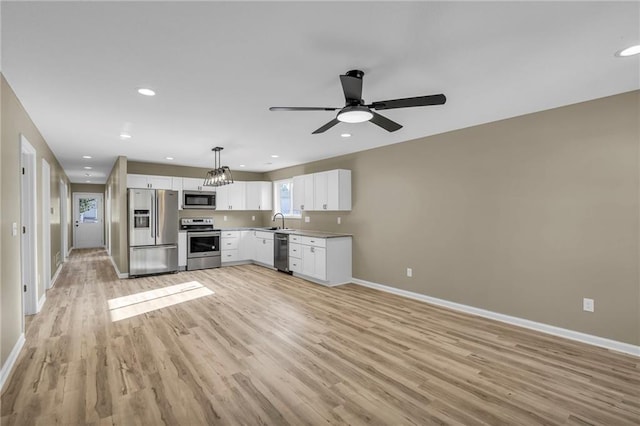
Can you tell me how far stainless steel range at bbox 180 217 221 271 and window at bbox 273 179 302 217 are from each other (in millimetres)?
1676

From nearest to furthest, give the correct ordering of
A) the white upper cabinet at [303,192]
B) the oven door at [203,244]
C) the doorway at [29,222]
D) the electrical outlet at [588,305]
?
the electrical outlet at [588,305] < the doorway at [29,222] < the white upper cabinet at [303,192] < the oven door at [203,244]

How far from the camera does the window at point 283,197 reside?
7.72 m

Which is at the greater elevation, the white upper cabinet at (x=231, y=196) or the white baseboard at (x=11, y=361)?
the white upper cabinet at (x=231, y=196)

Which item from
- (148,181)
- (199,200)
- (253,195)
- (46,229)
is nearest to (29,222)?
(46,229)

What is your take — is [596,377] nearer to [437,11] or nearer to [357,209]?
[437,11]

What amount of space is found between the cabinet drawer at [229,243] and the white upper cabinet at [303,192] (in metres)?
1.72

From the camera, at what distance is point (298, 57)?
2207mm

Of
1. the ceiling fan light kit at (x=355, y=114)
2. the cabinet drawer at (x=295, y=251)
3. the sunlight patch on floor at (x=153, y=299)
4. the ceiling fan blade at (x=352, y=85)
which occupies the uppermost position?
the ceiling fan blade at (x=352, y=85)

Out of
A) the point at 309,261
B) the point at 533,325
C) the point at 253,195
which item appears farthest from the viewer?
the point at 253,195

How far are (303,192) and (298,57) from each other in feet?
14.5

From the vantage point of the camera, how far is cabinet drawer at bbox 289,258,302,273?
601 cm

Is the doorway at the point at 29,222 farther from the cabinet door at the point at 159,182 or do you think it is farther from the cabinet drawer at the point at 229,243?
the cabinet drawer at the point at 229,243

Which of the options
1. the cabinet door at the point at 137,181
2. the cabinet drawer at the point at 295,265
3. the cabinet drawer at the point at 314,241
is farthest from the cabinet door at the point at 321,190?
the cabinet door at the point at 137,181

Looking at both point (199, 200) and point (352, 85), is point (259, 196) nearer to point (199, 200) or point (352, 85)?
point (199, 200)
